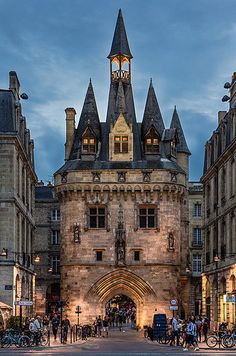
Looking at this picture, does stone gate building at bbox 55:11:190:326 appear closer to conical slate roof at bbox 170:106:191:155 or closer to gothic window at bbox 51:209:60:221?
conical slate roof at bbox 170:106:191:155

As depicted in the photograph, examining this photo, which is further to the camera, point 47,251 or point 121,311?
point 121,311

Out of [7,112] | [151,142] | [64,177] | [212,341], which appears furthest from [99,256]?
[212,341]

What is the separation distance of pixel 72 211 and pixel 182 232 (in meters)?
11.7

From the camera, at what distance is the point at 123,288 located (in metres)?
68.8

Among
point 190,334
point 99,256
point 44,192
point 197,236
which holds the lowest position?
point 190,334

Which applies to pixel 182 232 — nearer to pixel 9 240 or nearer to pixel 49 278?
pixel 49 278

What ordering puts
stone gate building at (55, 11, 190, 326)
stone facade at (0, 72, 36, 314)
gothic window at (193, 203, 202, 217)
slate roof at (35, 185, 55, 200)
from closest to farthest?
1. stone facade at (0, 72, 36, 314)
2. stone gate building at (55, 11, 190, 326)
3. gothic window at (193, 203, 202, 217)
4. slate roof at (35, 185, 55, 200)

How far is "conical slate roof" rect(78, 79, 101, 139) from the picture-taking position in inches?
2798

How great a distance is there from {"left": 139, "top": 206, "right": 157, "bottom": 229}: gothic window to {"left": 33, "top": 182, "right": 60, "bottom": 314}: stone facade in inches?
855

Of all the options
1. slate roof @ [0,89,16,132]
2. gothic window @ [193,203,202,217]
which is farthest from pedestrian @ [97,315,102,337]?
gothic window @ [193,203,202,217]

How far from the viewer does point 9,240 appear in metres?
50.2

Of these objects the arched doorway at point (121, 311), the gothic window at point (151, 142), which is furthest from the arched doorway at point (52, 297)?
the gothic window at point (151, 142)

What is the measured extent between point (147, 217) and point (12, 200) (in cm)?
1958

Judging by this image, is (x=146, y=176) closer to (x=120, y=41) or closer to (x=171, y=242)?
(x=171, y=242)
